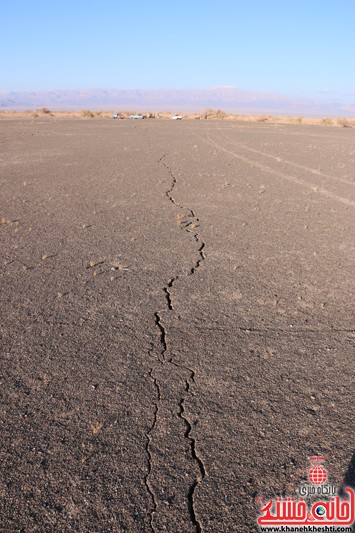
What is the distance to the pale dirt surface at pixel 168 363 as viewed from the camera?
307 cm

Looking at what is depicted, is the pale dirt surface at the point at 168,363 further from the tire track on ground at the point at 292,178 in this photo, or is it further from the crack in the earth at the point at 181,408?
the tire track on ground at the point at 292,178

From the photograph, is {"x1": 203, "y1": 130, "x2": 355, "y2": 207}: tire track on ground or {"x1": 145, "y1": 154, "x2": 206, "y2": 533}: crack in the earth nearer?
{"x1": 145, "y1": 154, "x2": 206, "y2": 533}: crack in the earth

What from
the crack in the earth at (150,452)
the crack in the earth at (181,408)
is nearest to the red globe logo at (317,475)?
the crack in the earth at (181,408)

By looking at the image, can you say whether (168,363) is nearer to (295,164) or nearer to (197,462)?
(197,462)

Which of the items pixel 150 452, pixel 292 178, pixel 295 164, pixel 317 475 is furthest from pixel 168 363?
pixel 295 164

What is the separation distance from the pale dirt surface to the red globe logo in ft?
0.33

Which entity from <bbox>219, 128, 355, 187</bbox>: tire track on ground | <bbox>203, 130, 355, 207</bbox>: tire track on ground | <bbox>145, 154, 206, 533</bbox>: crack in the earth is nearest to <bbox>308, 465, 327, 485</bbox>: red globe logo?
<bbox>145, 154, 206, 533</bbox>: crack in the earth

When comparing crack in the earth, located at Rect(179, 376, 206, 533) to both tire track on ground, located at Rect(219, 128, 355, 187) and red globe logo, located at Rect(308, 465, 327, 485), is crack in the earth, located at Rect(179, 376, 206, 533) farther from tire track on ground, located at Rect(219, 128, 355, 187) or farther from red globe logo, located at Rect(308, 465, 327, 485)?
tire track on ground, located at Rect(219, 128, 355, 187)

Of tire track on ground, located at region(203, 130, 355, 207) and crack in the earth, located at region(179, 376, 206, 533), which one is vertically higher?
tire track on ground, located at region(203, 130, 355, 207)

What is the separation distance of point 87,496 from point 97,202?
9.18 m

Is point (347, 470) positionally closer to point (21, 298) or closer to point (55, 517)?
point (55, 517)

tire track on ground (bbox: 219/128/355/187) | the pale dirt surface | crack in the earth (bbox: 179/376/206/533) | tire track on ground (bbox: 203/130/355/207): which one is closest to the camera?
crack in the earth (bbox: 179/376/206/533)

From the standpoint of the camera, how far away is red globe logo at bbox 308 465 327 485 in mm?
3146

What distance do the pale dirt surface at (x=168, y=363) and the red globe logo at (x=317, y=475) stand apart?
10 centimetres
